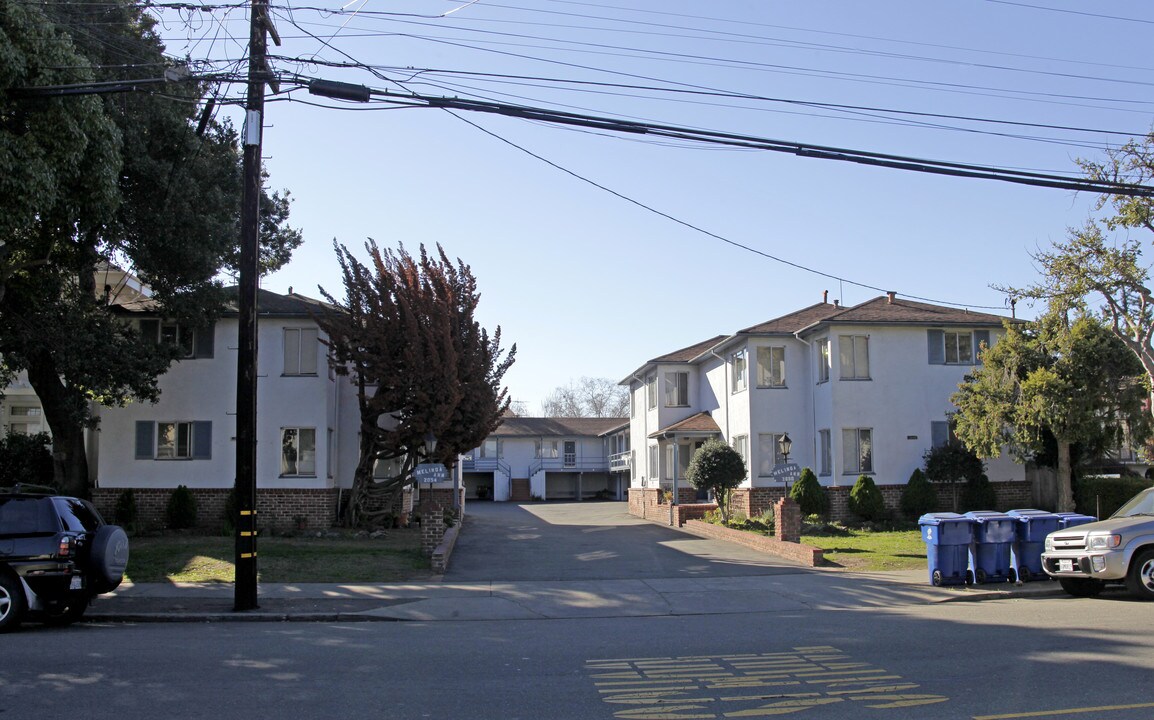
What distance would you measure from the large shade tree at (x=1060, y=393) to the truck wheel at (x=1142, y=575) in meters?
10.8

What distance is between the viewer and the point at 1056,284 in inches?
942

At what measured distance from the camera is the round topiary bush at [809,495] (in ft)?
90.0

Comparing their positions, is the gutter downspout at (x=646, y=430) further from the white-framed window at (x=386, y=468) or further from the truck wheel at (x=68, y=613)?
the truck wheel at (x=68, y=613)

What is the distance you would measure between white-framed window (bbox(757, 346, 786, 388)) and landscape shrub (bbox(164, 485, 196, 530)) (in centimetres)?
1796

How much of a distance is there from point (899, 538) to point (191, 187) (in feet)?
63.4

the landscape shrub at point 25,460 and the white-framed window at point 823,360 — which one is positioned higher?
the white-framed window at point 823,360

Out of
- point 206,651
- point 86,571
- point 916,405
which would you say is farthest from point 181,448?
point 916,405

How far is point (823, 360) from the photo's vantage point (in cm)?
2980

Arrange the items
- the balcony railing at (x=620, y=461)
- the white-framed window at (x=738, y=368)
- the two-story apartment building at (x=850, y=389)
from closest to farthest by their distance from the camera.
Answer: the two-story apartment building at (x=850, y=389) → the white-framed window at (x=738, y=368) → the balcony railing at (x=620, y=461)

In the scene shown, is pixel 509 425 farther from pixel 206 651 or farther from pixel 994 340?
pixel 206 651

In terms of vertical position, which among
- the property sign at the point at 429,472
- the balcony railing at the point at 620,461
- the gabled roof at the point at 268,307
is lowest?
the balcony railing at the point at 620,461

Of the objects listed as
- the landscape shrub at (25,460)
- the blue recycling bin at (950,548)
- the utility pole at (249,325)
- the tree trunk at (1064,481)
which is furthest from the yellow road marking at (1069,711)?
the landscape shrub at (25,460)

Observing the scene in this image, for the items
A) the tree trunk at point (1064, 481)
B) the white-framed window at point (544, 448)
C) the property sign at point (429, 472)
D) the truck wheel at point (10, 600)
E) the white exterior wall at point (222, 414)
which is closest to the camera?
the truck wheel at point (10, 600)

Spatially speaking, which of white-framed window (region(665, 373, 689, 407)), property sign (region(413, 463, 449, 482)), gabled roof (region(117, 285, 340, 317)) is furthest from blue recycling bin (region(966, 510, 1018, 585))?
white-framed window (region(665, 373, 689, 407))
